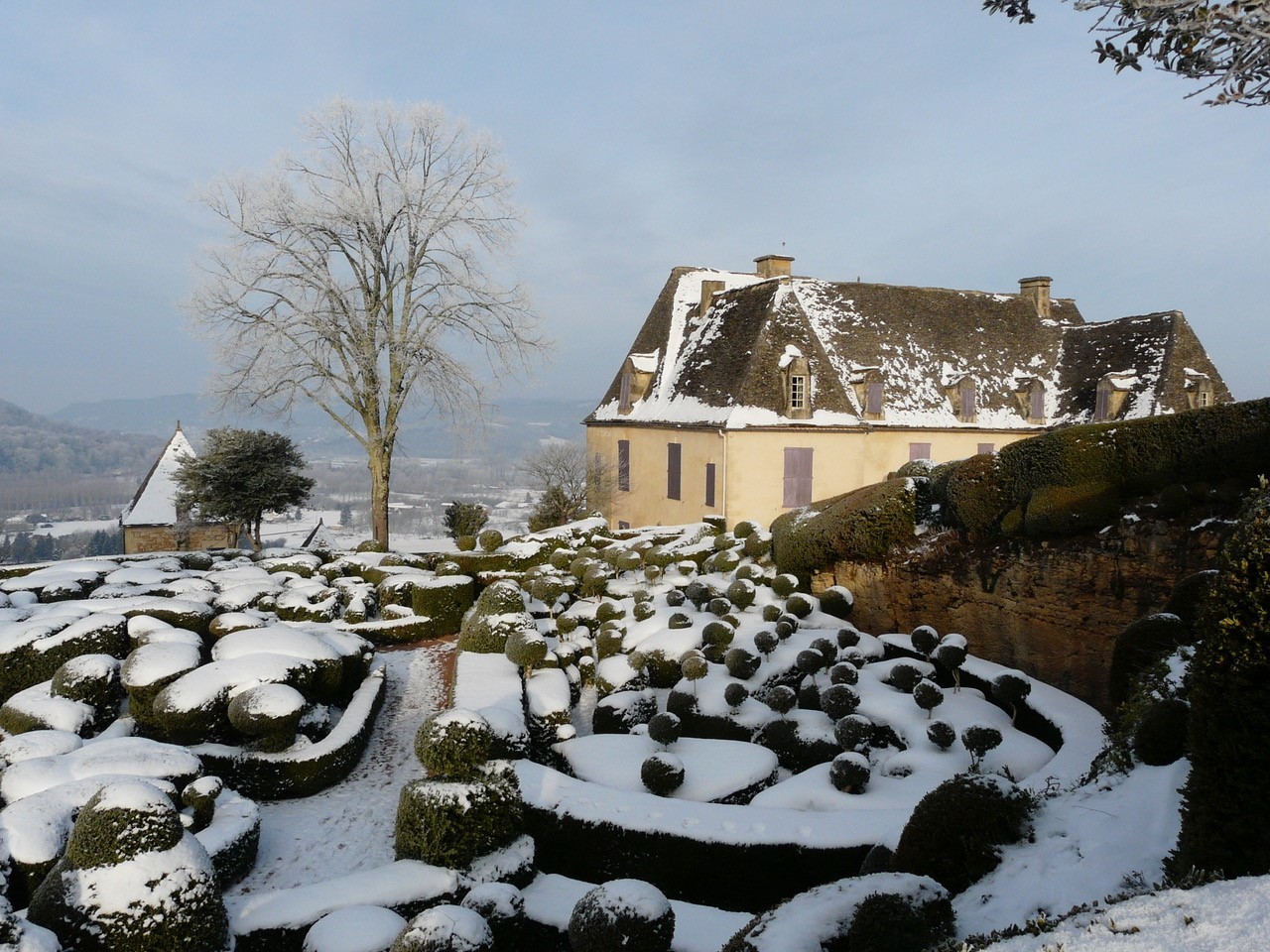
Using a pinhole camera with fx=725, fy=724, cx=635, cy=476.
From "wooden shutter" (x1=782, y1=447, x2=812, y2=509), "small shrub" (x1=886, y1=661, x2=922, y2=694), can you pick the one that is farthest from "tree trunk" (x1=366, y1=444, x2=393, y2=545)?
"small shrub" (x1=886, y1=661, x2=922, y2=694)

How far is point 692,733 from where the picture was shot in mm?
9102

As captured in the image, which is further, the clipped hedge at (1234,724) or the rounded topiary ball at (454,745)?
the rounded topiary ball at (454,745)

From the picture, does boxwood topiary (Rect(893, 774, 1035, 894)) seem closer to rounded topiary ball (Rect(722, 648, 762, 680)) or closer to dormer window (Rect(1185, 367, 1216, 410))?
rounded topiary ball (Rect(722, 648, 762, 680))

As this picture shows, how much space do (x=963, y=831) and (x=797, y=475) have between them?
18.1 metres

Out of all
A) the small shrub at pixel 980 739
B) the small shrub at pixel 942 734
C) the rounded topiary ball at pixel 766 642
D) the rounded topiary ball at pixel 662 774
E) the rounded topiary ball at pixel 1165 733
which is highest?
the rounded topiary ball at pixel 1165 733

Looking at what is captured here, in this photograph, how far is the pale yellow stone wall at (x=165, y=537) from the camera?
25656mm

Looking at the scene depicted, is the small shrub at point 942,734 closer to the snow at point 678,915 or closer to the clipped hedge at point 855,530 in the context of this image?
the snow at point 678,915

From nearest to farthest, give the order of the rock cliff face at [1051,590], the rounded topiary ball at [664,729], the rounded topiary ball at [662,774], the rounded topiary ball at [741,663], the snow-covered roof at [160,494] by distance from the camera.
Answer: the rounded topiary ball at [662,774], the rock cliff face at [1051,590], the rounded topiary ball at [664,729], the rounded topiary ball at [741,663], the snow-covered roof at [160,494]

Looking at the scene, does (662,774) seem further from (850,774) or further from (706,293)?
(706,293)

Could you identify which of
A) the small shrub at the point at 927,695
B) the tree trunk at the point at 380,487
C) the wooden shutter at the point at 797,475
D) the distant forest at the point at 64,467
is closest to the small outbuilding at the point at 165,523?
the tree trunk at the point at 380,487

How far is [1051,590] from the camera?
Answer: 870cm

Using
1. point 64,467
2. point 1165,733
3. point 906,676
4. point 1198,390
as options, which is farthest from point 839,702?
point 64,467

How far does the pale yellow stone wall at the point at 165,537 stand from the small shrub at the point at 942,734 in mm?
24913

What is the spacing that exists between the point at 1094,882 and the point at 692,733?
214 inches
